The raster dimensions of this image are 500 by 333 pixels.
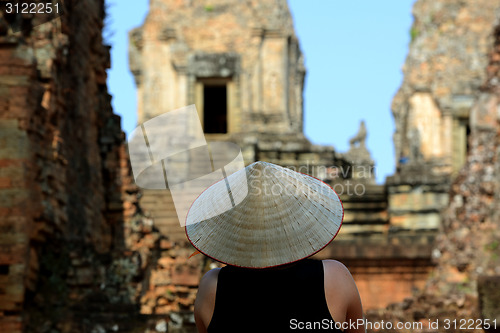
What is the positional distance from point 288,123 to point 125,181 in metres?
9.79

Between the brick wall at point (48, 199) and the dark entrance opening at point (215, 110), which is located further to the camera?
the dark entrance opening at point (215, 110)

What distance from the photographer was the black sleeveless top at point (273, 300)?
2426mm

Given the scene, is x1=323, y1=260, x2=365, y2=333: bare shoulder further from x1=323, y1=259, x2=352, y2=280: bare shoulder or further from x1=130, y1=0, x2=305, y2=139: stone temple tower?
x1=130, y1=0, x2=305, y2=139: stone temple tower

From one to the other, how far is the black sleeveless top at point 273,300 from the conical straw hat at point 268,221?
0.16 ft

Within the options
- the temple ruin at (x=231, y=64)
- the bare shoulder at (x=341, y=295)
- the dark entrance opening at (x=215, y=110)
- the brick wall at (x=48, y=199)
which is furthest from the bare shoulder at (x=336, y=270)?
the dark entrance opening at (x=215, y=110)

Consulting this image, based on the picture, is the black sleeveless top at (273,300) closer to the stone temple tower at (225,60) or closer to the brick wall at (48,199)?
the brick wall at (48,199)

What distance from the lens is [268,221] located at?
8.39ft

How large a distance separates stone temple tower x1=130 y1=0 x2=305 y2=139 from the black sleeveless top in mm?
16210

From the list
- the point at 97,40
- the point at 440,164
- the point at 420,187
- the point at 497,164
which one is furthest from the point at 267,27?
the point at 497,164

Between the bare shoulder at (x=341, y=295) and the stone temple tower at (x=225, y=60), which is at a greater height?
the stone temple tower at (x=225, y=60)

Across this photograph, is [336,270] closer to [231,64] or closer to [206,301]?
[206,301]

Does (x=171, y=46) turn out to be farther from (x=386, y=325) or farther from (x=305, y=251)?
(x=305, y=251)

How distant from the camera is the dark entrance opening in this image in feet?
72.5

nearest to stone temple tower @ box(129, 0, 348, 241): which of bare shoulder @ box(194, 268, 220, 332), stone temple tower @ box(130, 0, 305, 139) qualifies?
stone temple tower @ box(130, 0, 305, 139)
